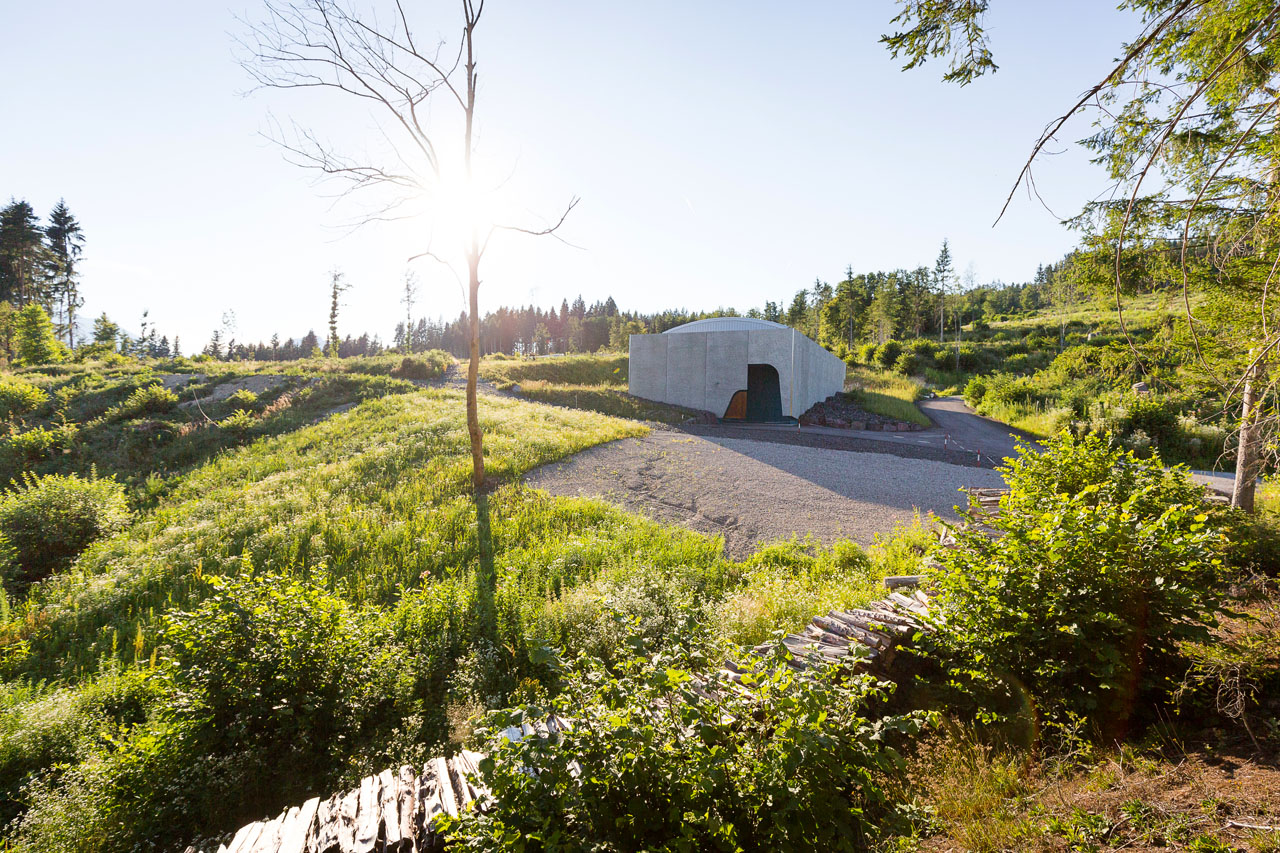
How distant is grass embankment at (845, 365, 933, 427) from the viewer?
23.8 metres

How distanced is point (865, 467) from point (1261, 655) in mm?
10158

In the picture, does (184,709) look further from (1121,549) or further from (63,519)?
(63,519)

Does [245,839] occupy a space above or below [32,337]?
below

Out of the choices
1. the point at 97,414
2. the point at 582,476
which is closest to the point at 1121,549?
the point at 582,476

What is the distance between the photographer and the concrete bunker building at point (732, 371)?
2303 cm

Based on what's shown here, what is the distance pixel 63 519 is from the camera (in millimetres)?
8383

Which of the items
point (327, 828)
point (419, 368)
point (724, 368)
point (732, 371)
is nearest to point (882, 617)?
point (327, 828)

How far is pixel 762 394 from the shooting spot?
25.2 meters

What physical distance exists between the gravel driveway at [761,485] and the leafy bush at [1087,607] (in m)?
4.50

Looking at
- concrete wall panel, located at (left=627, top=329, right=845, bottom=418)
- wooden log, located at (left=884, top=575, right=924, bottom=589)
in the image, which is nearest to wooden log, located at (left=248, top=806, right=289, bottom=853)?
wooden log, located at (left=884, top=575, right=924, bottom=589)

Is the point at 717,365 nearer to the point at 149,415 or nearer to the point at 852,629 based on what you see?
the point at 852,629

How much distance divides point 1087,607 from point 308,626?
5.23 metres

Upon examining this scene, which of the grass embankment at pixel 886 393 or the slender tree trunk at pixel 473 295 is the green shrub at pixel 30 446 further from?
the grass embankment at pixel 886 393

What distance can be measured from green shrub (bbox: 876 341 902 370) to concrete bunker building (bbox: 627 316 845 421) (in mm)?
21910
